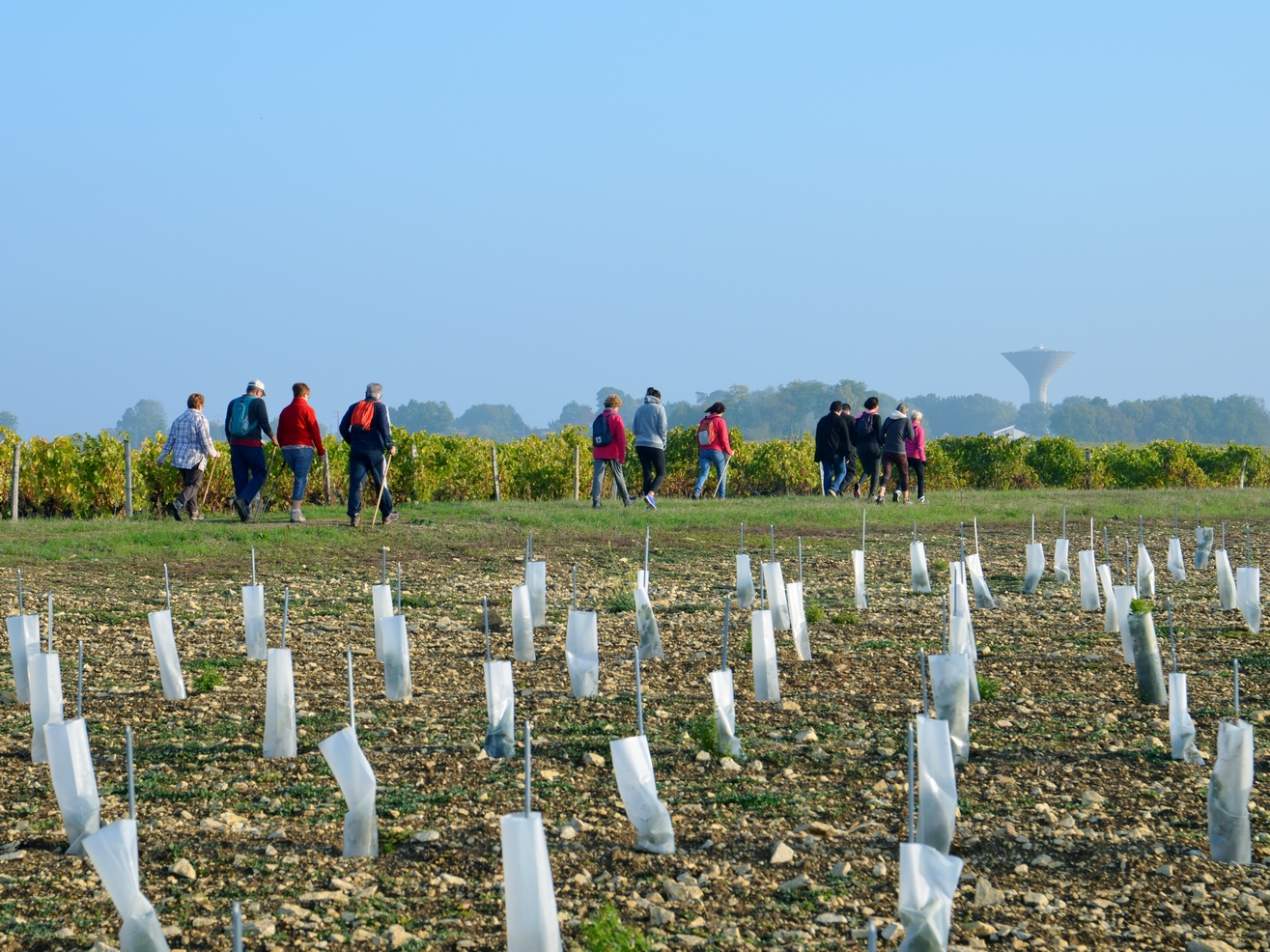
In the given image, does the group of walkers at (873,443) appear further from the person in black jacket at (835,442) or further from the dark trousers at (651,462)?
the dark trousers at (651,462)

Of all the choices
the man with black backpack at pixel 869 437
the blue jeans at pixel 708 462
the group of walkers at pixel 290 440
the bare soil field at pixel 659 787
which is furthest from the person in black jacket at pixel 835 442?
the bare soil field at pixel 659 787

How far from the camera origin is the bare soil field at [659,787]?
3.75 metres

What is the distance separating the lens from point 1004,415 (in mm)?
159250

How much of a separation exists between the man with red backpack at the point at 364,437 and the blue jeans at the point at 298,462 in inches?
22.3

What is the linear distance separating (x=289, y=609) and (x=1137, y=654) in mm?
5857

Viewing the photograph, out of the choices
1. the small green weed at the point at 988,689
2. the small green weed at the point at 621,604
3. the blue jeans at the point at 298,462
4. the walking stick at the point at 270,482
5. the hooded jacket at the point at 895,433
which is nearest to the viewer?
the small green weed at the point at 988,689

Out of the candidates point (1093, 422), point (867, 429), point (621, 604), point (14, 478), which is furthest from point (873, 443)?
point (1093, 422)

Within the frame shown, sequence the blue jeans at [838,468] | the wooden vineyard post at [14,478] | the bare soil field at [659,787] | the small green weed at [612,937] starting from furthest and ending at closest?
the blue jeans at [838,468], the wooden vineyard post at [14,478], the bare soil field at [659,787], the small green weed at [612,937]

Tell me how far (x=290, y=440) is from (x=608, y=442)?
423 cm

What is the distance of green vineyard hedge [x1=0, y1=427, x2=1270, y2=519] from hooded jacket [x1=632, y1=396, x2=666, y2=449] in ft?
12.2

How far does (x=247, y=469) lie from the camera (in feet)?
49.2

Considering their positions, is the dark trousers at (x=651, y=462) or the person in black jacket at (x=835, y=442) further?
the person in black jacket at (x=835, y=442)

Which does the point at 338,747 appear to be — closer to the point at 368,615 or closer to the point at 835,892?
the point at 835,892

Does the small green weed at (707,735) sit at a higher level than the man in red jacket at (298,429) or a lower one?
lower
